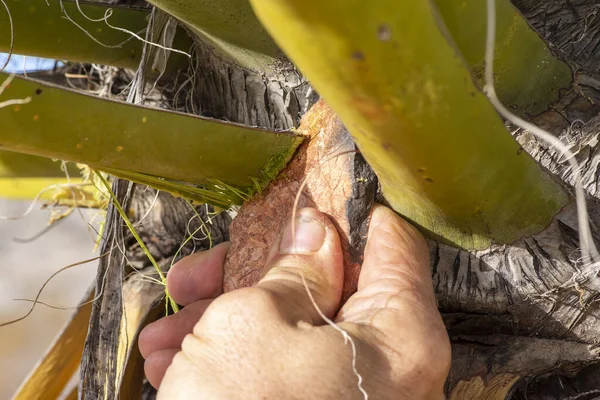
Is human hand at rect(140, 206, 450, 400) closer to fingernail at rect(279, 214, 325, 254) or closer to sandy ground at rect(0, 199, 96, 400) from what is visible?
fingernail at rect(279, 214, 325, 254)

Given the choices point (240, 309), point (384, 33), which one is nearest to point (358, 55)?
point (384, 33)

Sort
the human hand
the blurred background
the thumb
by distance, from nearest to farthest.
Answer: the human hand
the thumb
the blurred background

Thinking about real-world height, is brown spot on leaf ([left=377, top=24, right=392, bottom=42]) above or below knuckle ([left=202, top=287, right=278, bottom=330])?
above

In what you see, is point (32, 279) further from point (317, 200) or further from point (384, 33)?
point (384, 33)

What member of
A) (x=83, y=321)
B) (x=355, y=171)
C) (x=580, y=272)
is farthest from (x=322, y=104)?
(x=83, y=321)

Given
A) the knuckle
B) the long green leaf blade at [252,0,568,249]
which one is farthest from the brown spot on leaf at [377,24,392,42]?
the knuckle

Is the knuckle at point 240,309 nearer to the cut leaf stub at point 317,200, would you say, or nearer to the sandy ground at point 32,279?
the cut leaf stub at point 317,200
